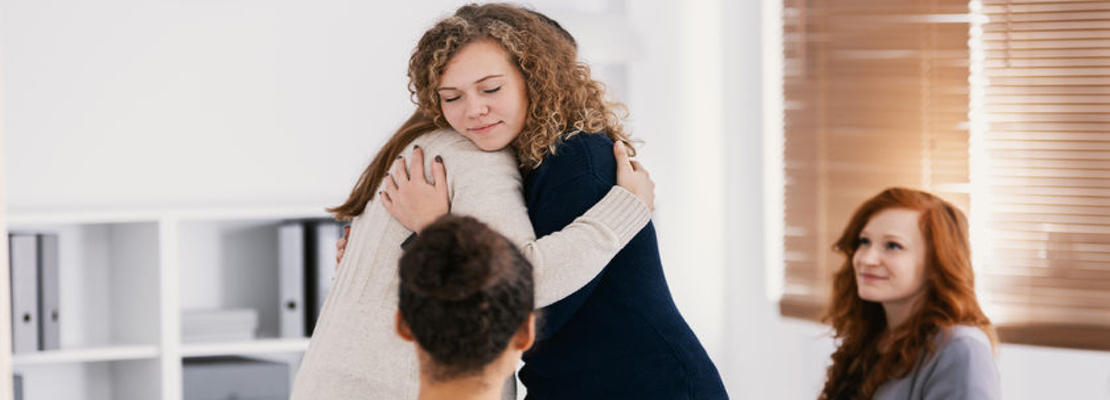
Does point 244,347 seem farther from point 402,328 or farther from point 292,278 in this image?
point 402,328

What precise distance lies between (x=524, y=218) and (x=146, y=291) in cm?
212

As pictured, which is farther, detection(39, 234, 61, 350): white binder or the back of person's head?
detection(39, 234, 61, 350): white binder

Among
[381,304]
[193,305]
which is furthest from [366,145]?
[381,304]

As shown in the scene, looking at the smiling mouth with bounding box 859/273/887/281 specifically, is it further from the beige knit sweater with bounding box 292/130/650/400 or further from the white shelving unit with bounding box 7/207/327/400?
the white shelving unit with bounding box 7/207/327/400

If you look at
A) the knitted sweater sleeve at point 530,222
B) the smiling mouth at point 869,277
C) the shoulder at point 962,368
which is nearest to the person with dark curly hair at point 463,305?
the knitted sweater sleeve at point 530,222

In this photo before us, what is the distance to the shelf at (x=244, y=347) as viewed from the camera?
328 cm

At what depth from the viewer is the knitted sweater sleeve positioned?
1.48 m

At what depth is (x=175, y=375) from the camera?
3.25 metres

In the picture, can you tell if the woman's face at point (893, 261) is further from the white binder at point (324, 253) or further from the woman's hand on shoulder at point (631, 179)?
the white binder at point (324, 253)

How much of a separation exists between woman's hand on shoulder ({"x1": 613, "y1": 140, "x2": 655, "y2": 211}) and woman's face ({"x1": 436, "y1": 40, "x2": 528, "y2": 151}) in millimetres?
148

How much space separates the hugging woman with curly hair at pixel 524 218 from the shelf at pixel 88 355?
1778 mm

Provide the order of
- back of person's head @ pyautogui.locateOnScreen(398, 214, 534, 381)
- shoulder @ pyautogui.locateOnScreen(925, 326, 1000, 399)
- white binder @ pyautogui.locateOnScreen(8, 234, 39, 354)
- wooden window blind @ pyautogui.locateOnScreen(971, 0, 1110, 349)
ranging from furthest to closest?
1. white binder @ pyautogui.locateOnScreen(8, 234, 39, 354)
2. wooden window blind @ pyautogui.locateOnScreen(971, 0, 1110, 349)
3. shoulder @ pyautogui.locateOnScreen(925, 326, 1000, 399)
4. back of person's head @ pyautogui.locateOnScreen(398, 214, 534, 381)

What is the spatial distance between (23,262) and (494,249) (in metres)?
2.37

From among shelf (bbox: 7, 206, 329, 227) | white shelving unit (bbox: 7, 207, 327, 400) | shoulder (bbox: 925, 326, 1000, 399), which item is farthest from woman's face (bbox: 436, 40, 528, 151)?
white shelving unit (bbox: 7, 207, 327, 400)
